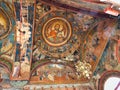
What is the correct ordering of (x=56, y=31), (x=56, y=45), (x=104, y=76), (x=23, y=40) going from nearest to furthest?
(x=23, y=40), (x=104, y=76), (x=56, y=31), (x=56, y=45)

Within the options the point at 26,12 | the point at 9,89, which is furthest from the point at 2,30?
the point at 9,89

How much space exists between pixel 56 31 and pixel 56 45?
0.72m

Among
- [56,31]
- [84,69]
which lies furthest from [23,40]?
[84,69]

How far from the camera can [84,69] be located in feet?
35.9

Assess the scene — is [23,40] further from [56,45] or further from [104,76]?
[104,76]

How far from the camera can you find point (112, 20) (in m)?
9.48

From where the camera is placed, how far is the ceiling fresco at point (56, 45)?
962 centimetres

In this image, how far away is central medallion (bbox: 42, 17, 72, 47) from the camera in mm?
10430

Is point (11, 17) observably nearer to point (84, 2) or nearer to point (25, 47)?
point (25, 47)

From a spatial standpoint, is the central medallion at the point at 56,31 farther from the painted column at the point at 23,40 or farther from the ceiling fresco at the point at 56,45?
the painted column at the point at 23,40

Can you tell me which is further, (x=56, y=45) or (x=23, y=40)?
(x=56, y=45)

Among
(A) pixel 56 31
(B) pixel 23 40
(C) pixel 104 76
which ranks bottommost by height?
(C) pixel 104 76

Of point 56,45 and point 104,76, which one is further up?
point 56,45

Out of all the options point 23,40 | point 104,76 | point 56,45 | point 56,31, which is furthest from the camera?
point 56,45
